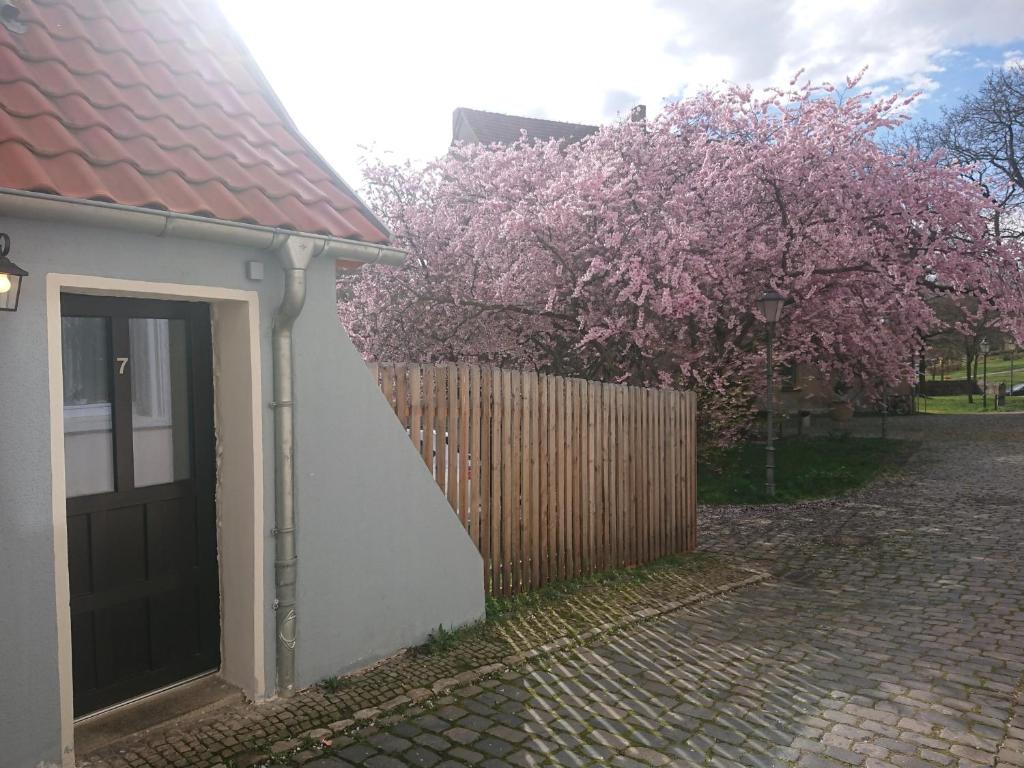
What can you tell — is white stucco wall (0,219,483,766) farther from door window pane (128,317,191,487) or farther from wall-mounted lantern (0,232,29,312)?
door window pane (128,317,191,487)

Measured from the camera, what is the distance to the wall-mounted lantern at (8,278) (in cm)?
322

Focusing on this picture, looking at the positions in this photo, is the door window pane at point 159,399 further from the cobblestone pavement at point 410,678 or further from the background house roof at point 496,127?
the background house roof at point 496,127

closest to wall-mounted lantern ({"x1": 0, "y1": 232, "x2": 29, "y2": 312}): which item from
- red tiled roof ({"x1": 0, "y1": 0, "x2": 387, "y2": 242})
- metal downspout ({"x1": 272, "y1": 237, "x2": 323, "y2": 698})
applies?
red tiled roof ({"x1": 0, "y1": 0, "x2": 387, "y2": 242})

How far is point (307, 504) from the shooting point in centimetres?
464

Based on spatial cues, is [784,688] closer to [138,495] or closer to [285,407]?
[285,407]

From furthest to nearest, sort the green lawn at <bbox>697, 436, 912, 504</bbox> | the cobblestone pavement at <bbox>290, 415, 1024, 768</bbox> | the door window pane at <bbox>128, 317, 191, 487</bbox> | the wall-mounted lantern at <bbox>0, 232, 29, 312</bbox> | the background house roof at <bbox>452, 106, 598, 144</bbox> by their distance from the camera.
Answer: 1. the background house roof at <bbox>452, 106, 598, 144</bbox>
2. the green lawn at <bbox>697, 436, 912, 504</bbox>
3. the door window pane at <bbox>128, 317, 191, 487</bbox>
4. the cobblestone pavement at <bbox>290, 415, 1024, 768</bbox>
5. the wall-mounted lantern at <bbox>0, 232, 29, 312</bbox>

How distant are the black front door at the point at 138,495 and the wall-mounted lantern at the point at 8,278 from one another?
642 mm

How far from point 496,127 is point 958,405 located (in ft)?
100

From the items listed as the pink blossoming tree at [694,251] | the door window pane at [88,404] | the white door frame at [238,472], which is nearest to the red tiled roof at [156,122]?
the white door frame at [238,472]

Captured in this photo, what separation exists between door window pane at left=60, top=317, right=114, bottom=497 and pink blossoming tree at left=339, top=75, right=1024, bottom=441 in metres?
7.24

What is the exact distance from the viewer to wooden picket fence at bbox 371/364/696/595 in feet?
19.2

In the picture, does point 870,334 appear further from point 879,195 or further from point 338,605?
point 338,605

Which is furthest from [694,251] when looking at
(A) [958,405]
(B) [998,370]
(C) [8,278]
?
(B) [998,370]

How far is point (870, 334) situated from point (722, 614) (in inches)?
322
